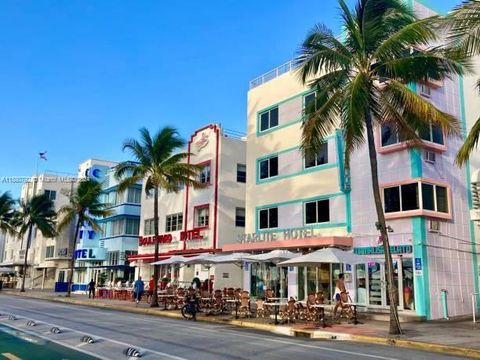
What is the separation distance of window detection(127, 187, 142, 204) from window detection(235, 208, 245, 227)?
18155 millimetres

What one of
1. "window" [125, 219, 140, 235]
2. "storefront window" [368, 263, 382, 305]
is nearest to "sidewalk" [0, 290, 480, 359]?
"storefront window" [368, 263, 382, 305]

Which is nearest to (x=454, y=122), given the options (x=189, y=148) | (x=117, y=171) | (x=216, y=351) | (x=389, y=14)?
(x=389, y=14)

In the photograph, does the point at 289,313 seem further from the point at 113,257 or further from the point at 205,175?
the point at 113,257

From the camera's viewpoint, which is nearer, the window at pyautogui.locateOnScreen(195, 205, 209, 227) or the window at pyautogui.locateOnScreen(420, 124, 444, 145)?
the window at pyautogui.locateOnScreen(420, 124, 444, 145)

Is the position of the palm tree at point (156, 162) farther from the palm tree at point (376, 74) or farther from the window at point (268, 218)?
the palm tree at point (376, 74)

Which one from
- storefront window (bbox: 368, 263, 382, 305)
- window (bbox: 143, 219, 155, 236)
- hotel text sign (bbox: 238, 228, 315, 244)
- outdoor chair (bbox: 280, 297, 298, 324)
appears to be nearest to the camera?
outdoor chair (bbox: 280, 297, 298, 324)

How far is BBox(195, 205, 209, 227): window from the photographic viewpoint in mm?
35812

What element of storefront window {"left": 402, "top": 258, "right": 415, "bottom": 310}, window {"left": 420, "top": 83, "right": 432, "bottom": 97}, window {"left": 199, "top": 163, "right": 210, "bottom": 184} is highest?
window {"left": 420, "top": 83, "right": 432, "bottom": 97}

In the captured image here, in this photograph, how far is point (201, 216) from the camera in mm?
36625

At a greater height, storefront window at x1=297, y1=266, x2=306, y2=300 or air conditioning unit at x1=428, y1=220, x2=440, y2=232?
air conditioning unit at x1=428, y1=220, x2=440, y2=232

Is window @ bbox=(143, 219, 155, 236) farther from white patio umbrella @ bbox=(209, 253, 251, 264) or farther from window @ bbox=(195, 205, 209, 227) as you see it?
white patio umbrella @ bbox=(209, 253, 251, 264)

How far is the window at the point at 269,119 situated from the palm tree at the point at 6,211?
44295mm

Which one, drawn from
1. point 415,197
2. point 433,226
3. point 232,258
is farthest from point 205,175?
point 433,226

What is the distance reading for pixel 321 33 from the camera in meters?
17.6
